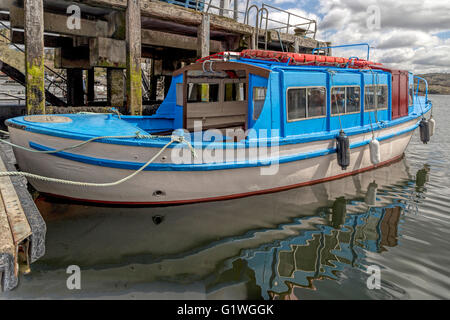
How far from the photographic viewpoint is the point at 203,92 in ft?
28.5

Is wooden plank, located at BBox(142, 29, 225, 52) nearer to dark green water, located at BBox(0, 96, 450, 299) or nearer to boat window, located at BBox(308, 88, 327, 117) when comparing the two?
boat window, located at BBox(308, 88, 327, 117)

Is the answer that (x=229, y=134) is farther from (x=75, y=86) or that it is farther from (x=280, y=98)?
(x=75, y=86)

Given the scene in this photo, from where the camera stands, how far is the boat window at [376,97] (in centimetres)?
885

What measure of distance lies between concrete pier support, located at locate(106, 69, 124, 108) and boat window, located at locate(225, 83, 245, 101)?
3258 millimetres

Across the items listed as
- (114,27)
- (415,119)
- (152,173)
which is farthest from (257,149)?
(415,119)

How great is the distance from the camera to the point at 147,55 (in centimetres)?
1486

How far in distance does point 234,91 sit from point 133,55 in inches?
116

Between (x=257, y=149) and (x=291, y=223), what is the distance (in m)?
1.50

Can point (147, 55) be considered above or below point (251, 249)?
above

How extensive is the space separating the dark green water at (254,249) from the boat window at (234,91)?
3.19 meters

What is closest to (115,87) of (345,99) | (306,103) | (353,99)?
(306,103)

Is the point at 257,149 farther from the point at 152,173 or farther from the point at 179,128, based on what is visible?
the point at 179,128

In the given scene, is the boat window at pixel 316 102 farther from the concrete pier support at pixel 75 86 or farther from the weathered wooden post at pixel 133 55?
the concrete pier support at pixel 75 86
